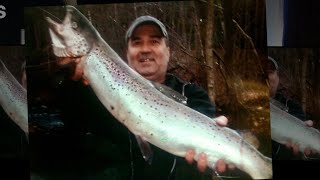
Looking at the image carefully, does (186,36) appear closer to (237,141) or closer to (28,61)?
(237,141)

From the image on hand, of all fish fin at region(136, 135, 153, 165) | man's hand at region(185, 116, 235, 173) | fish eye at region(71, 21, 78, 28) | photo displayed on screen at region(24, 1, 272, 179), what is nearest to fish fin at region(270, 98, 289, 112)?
photo displayed on screen at region(24, 1, 272, 179)

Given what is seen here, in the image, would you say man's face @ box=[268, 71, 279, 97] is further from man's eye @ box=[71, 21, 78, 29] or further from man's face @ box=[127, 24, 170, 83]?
man's eye @ box=[71, 21, 78, 29]

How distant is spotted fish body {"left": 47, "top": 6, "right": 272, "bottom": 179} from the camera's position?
299 centimetres

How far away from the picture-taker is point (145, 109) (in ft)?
9.88

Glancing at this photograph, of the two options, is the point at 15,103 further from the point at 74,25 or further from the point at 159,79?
the point at 159,79

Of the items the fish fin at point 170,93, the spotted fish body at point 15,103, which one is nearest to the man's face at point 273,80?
the fish fin at point 170,93

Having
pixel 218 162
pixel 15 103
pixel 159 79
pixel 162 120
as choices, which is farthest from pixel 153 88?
pixel 15 103

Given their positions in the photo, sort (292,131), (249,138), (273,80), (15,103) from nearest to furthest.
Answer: (249,138)
(15,103)
(292,131)
(273,80)

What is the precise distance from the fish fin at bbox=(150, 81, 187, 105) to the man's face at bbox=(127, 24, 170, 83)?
0.04 metres

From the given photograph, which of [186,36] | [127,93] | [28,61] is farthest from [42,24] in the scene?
[186,36]

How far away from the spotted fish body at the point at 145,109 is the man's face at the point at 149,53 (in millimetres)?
60

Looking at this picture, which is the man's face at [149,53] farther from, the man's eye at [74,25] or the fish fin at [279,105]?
the fish fin at [279,105]

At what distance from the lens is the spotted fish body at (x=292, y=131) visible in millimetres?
4074

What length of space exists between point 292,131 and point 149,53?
5.99 feet
